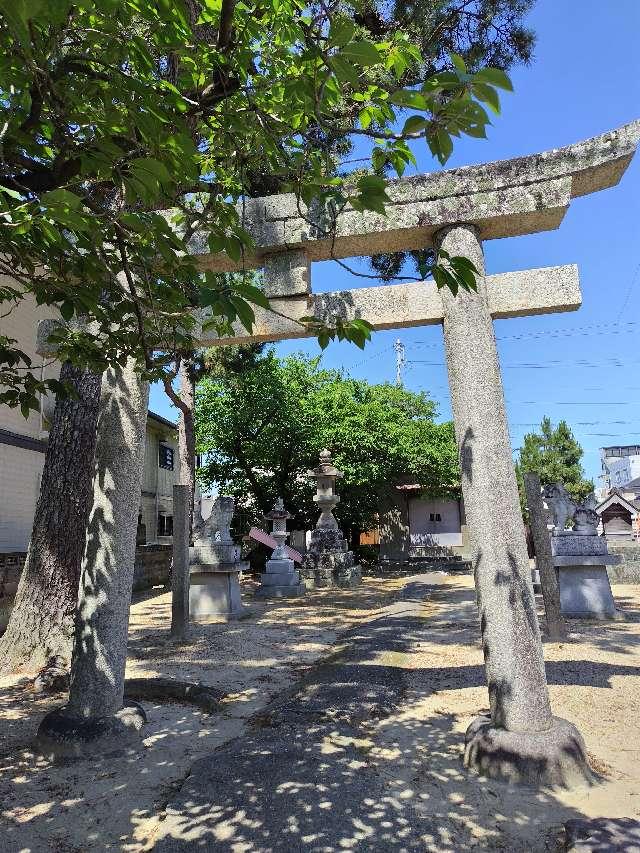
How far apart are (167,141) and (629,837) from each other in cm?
348

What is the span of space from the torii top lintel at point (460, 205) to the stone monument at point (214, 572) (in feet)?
22.3

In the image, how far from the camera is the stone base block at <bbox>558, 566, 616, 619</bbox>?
8633 millimetres

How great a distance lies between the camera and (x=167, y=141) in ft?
7.30

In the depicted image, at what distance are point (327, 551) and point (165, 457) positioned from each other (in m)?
10.9

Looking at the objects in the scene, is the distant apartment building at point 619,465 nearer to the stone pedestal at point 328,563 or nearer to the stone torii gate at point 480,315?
the stone pedestal at point 328,563

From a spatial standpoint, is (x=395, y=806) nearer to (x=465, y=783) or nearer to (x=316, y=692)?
(x=465, y=783)

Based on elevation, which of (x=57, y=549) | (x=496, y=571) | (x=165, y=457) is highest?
(x=165, y=457)

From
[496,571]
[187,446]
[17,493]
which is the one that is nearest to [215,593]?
[17,493]

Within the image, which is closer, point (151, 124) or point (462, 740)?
point (151, 124)

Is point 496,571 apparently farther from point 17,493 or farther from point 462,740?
point 17,493

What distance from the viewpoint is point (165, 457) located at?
2409 centimetres

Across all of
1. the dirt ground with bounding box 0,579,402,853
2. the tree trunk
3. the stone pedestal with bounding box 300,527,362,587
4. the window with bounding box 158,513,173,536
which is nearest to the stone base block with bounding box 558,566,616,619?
the dirt ground with bounding box 0,579,402,853

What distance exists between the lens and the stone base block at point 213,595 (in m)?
9.76

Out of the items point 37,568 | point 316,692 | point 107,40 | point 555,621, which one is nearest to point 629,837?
point 316,692
